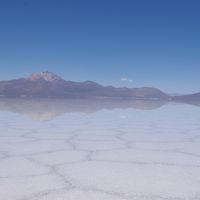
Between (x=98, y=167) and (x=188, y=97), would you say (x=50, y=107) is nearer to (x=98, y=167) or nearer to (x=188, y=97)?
(x=98, y=167)

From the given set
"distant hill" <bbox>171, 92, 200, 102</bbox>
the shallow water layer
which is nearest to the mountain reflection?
the shallow water layer

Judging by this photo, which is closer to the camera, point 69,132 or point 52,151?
point 52,151

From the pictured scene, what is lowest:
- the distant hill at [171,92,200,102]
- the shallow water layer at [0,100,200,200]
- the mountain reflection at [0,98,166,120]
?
the shallow water layer at [0,100,200,200]

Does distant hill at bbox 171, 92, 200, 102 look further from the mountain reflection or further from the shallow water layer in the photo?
the shallow water layer

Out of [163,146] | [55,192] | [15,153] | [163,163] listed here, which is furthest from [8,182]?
[163,146]

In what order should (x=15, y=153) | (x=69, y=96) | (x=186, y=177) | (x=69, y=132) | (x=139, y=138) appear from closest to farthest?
(x=186, y=177)
(x=15, y=153)
(x=139, y=138)
(x=69, y=132)
(x=69, y=96)

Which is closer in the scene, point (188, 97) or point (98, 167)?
point (98, 167)

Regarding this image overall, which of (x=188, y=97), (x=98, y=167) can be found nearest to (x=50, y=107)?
(x=98, y=167)

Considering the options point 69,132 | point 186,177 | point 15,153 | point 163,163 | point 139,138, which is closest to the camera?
point 186,177

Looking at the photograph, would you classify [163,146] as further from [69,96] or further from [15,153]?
[69,96]
